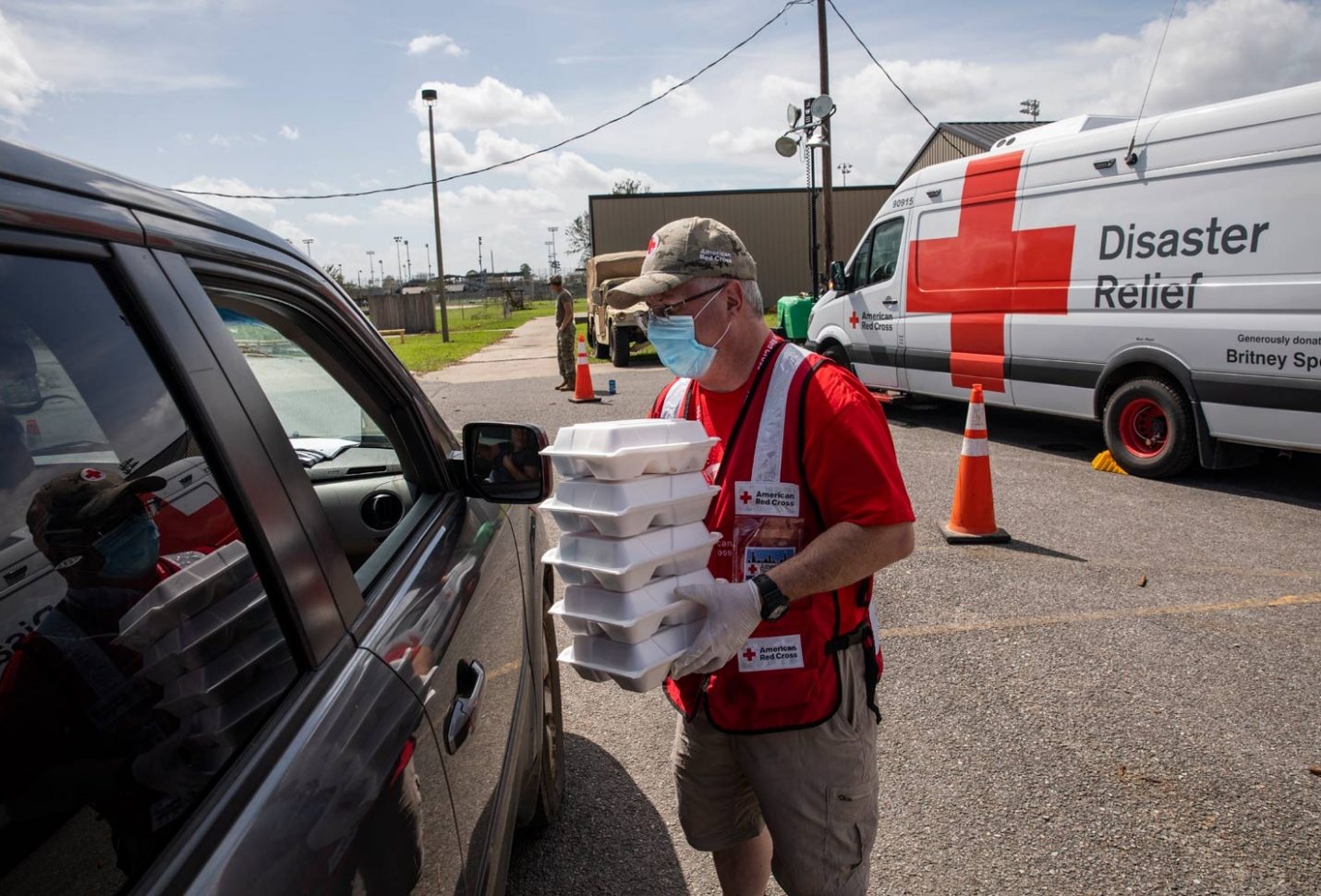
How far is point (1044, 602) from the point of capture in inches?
189

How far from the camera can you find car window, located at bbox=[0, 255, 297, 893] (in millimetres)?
942

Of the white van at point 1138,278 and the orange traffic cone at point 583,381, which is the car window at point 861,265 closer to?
the white van at point 1138,278

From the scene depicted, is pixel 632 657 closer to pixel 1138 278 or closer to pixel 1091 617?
pixel 1091 617

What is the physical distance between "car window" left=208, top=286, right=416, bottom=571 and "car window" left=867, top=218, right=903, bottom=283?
26.4 ft

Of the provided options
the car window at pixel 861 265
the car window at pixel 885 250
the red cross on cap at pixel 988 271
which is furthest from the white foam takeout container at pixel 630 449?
the car window at pixel 861 265

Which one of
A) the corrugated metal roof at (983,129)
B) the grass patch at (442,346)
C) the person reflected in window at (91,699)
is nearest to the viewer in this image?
the person reflected in window at (91,699)

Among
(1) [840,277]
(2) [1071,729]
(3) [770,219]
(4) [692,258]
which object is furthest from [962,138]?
(4) [692,258]

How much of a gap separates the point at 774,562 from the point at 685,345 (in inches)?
20.3

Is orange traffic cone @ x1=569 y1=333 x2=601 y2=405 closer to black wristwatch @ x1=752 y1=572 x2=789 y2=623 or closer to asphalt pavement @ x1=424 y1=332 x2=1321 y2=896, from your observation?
asphalt pavement @ x1=424 y1=332 x2=1321 y2=896

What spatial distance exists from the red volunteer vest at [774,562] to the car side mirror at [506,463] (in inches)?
17.4

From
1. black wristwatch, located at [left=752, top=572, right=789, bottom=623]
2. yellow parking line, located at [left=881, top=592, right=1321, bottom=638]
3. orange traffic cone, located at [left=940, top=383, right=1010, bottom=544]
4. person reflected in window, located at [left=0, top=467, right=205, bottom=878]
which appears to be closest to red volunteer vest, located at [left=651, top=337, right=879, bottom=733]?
black wristwatch, located at [left=752, top=572, right=789, bottom=623]

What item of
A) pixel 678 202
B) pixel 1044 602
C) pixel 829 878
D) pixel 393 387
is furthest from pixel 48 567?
pixel 678 202

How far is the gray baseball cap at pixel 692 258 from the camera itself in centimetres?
204

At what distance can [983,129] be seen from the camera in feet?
98.2
